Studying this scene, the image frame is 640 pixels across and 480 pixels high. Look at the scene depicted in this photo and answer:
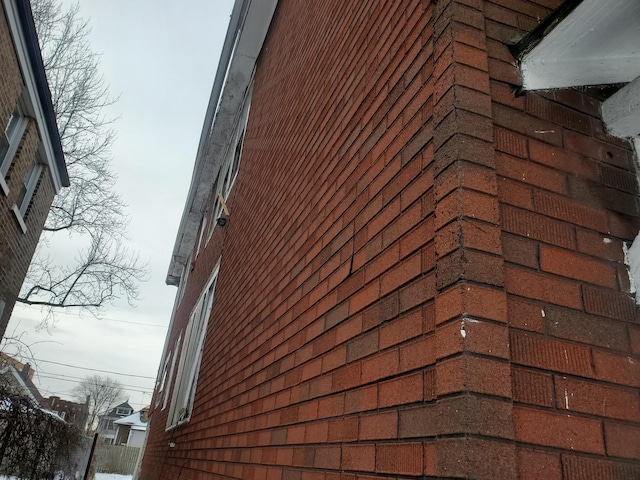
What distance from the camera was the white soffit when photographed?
150cm

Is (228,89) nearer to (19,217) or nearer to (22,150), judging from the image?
(22,150)

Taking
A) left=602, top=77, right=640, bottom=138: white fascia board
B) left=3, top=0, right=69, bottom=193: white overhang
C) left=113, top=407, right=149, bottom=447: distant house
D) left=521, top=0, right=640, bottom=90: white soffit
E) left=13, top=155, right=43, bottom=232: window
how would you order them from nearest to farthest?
left=521, top=0, right=640, bottom=90: white soffit → left=602, top=77, right=640, bottom=138: white fascia board → left=3, top=0, right=69, bottom=193: white overhang → left=13, top=155, right=43, bottom=232: window → left=113, top=407, right=149, bottom=447: distant house

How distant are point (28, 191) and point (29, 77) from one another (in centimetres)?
308

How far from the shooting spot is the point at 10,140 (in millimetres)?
8672

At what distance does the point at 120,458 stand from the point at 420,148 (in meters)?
37.9

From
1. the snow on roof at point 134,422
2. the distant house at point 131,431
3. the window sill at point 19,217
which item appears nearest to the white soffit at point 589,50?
the window sill at point 19,217

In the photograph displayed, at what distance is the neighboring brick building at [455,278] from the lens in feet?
3.90

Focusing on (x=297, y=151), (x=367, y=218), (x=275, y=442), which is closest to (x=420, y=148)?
(x=367, y=218)

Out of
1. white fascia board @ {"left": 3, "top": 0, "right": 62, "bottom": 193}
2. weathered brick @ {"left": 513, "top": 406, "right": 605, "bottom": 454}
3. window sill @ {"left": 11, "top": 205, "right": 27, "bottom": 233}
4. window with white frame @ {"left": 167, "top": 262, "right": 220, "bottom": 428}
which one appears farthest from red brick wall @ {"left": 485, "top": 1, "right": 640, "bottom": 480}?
window sill @ {"left": 11, "top": 205, "right": 27, "bottom": 233}

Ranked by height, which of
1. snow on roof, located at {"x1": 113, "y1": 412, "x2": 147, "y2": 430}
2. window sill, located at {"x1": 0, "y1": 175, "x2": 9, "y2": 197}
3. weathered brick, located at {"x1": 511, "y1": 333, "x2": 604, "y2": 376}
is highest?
window sill, located at {"x1": 0, "y1": 175, "x2": 9, "y2": 197}

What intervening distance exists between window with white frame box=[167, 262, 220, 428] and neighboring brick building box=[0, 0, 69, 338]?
415cm

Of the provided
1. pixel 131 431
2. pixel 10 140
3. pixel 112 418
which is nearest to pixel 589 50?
pixel 10 140

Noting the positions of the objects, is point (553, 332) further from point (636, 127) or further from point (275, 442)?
point (275, 442)

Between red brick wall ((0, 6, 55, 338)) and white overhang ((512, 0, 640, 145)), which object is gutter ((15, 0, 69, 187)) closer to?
red brick wall ((0, 6, 55, 338))
